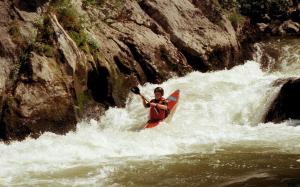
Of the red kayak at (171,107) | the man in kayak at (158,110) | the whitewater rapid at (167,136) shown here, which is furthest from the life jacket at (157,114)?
the whitewater rapid at (167,136)

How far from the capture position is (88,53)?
37.2ft

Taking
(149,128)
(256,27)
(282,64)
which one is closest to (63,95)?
(149,128)

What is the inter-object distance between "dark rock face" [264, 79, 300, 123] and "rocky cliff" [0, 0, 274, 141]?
139 inches

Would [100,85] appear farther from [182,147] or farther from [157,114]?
[182,147]

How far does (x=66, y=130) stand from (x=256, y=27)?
13440mm

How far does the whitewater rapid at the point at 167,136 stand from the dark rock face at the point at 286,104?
27 cm

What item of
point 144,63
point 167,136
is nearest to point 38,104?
point 167,136

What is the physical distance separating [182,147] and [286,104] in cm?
366

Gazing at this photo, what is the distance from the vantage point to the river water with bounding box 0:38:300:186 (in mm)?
6262

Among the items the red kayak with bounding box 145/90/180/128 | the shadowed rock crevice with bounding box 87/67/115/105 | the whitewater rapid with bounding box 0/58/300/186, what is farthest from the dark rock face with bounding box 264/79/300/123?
the shadowed rock crevice with bounding box 87/67/115/105

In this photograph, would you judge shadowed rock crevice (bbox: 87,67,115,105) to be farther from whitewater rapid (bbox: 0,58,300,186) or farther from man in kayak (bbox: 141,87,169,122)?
man in kayak (bbox: 141,87,169,122)

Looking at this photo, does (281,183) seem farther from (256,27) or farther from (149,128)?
(256,27)

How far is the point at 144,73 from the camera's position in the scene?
13.2m

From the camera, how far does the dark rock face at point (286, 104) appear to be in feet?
35.1
